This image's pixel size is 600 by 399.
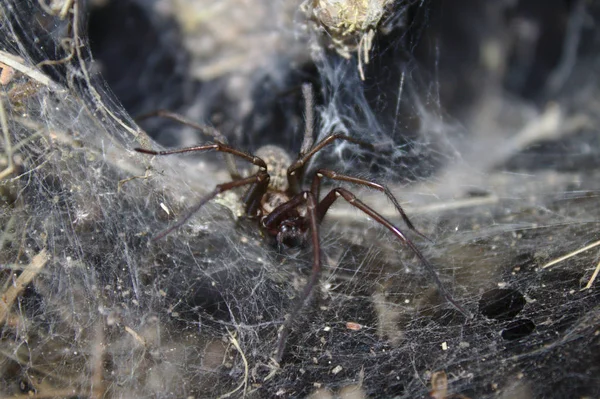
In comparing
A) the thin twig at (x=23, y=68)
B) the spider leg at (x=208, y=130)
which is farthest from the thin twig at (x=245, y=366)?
the thin twig at (x=23, y=68)

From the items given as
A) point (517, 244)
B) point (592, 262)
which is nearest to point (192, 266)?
point (517, 244)

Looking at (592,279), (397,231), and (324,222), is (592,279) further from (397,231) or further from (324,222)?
(324,222)

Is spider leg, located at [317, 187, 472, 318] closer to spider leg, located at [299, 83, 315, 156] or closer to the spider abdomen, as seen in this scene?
spider leg, located at [299, 83, 315, 156]

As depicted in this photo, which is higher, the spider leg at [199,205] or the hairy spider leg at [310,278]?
the spider leg at [199,205]

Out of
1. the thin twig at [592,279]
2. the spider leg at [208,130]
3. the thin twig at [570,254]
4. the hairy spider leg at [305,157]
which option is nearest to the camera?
the thin twig at [592,279]

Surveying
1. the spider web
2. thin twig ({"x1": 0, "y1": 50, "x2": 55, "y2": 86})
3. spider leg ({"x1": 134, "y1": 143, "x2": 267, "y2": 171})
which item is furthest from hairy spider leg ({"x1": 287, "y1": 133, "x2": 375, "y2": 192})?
thin twig ({"x1": 0, "y1": 50, "x2": 55, "y2": 86})

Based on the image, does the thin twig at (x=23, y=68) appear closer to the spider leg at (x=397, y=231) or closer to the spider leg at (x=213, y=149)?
the spider leg at (x=213, y=149)
